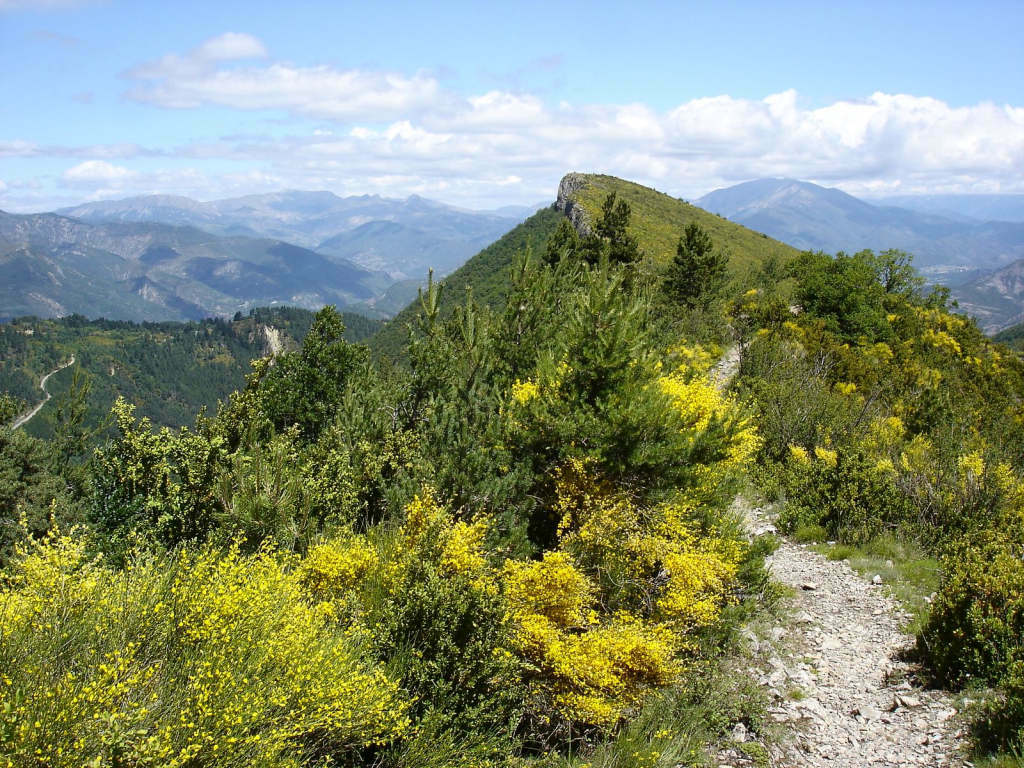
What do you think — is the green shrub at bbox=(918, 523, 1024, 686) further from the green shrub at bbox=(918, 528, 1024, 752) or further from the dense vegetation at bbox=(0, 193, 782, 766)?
the dense vegetation at bbox=(0, 193, 782, 766)

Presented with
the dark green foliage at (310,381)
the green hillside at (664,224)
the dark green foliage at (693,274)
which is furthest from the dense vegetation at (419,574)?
the green hillside at (664,224)

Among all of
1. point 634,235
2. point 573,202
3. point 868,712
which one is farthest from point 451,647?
point 573,202

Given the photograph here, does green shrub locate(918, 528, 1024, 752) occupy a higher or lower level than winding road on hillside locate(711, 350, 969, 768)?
higher

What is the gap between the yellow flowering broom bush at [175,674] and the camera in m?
4.98

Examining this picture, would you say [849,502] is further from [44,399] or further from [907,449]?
[44,399]

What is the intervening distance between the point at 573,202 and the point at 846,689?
3070 inches

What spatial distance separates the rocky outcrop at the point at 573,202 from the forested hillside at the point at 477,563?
2143 inches

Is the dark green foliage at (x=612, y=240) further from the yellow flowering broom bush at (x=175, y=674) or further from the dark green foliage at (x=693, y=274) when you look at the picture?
the yellow flowering broom bush at (x=175, y=674)

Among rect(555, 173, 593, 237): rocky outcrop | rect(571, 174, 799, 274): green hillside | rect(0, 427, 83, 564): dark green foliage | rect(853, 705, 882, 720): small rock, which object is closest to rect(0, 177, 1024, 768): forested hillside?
rect(853, 705, 882, 720): small rock

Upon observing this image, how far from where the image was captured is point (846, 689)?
9758 millimetres

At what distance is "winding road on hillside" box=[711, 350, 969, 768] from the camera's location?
8.14 m

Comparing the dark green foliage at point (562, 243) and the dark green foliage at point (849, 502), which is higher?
the dark green foliage at point (562, 243)

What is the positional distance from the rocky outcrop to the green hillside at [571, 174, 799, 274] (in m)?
0.75

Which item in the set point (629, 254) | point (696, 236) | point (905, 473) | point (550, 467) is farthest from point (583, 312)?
point (696, 236)
